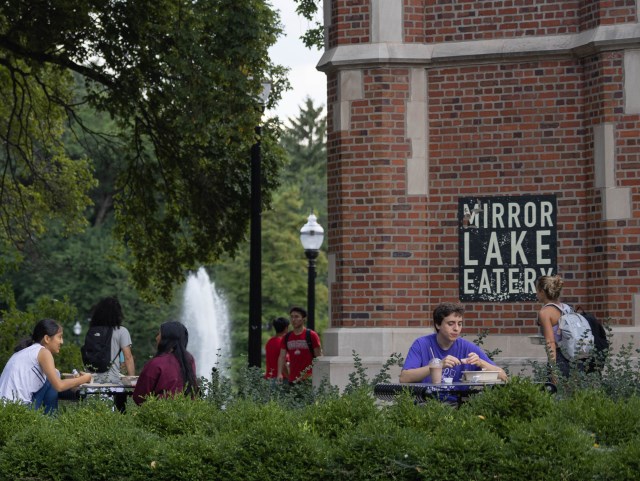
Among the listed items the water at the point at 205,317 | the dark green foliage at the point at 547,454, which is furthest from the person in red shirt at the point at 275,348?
the water at the point at 205,317

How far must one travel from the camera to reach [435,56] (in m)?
14.6

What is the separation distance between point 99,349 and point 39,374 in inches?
88.5

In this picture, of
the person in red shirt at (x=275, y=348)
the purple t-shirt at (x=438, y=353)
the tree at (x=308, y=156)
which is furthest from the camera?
the tree at (x=308, y=156)

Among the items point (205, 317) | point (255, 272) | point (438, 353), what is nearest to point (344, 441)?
point (438, 353)

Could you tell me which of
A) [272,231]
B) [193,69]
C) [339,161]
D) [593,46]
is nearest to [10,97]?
[193,69]

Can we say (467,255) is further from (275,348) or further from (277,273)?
(277,273)

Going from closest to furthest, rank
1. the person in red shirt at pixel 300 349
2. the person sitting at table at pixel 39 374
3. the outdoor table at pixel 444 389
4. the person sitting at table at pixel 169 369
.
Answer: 1. the outdoor table at pixel 444 389
2. the person sitting at table at pixel 169 369
3. the person sitting at table at pixel 39 374
4. the person in red shirt at pixel 300 349

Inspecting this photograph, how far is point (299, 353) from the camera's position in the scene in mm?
16625

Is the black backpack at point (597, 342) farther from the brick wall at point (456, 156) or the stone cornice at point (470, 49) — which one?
the stone cornice at point (470, 49)

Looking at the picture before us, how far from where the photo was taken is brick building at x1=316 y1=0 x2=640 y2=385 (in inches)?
554

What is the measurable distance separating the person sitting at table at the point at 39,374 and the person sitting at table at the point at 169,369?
90 cm

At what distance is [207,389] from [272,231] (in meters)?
53.5

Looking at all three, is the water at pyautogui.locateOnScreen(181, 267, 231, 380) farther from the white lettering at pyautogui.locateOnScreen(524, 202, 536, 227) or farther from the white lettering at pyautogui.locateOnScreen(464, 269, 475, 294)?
the white lettering at pyautogui.locateOnScreen(524, 202, 536, 227)

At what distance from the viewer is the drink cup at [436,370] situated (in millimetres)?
10086
